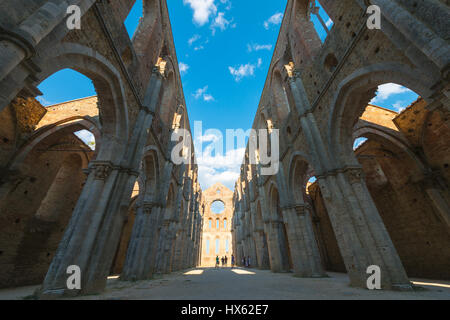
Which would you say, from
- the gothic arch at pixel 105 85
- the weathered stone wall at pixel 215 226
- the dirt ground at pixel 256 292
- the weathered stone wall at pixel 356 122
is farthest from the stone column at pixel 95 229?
the weathered stone wall at pixel 215 226

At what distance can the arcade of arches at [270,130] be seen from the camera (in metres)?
4.06

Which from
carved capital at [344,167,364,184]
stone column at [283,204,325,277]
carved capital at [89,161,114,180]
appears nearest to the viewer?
carved capital at [89,161,114,180]

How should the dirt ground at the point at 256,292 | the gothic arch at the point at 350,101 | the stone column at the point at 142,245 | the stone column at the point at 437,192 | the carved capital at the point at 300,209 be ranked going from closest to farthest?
the dirt ground at the point at 256,292
the gothic arch at the point at 350,101
the stone column at the point at 142,245
the stone column at the point at 437,192
the carved capital at the point at 300,209

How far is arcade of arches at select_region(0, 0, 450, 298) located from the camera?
4062mm

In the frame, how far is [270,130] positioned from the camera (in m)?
15.2

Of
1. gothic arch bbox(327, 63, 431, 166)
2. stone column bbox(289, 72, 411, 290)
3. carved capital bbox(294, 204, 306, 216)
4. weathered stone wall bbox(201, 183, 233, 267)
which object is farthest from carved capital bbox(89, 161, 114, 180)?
weathered stone wall bbox(201, 183, 233, 267)

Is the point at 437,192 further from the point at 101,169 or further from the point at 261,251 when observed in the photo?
the point at 101,169

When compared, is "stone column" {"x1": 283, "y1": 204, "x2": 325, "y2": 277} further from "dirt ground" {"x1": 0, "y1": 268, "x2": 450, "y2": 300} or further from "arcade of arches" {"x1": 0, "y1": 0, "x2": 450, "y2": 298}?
"dirt ground" {"x1": 0, "y1": 268, "x2": 450, "y2": 300}

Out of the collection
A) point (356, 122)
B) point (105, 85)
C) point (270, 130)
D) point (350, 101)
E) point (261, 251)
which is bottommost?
point (261, 251)

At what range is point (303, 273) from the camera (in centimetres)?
972

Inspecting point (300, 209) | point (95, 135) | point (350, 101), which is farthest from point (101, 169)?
point (300, 209)

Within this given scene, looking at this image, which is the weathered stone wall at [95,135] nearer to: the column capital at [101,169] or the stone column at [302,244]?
the column capital at [101,169]
